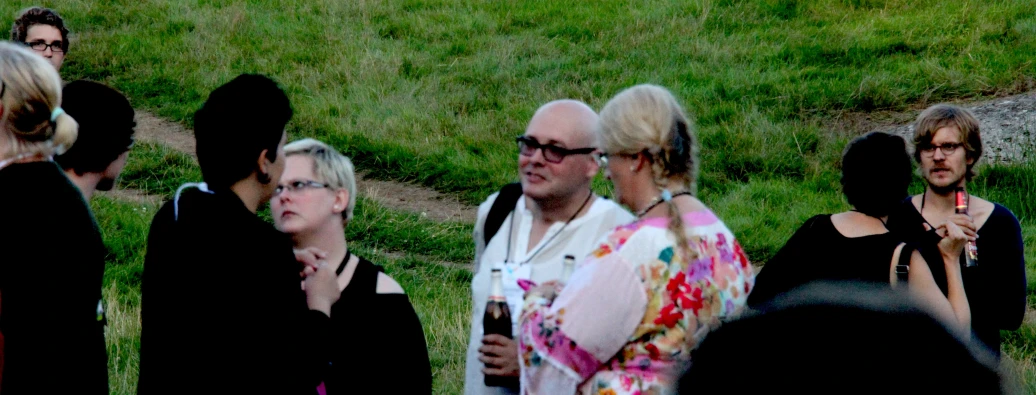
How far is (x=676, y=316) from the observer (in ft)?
9.86

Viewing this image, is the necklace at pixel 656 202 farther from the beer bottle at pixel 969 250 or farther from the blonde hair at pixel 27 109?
the beer bottle at pixel 969 250

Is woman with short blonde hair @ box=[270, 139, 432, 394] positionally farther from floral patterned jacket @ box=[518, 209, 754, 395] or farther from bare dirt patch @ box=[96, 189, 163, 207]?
bare dirt patch @ box=[96, 189, 163, 207]

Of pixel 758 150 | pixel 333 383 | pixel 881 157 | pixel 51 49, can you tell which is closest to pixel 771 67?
pixel 758 150

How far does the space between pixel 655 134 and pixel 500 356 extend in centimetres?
93

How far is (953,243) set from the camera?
4473mm

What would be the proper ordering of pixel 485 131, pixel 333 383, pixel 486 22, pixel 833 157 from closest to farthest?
1. pixel 333 383
2. pixel 833 157
3. pixel 485 131
4. pixel 486 22

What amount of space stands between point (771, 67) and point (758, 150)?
2.21 meters

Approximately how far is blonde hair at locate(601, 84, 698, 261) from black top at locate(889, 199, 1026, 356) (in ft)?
5.35

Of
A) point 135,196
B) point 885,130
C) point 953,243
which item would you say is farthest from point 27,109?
point 885,130

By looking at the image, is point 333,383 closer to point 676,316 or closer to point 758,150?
point 676,316

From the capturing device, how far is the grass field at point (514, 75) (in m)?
9.99

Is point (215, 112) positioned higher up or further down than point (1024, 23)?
higher up

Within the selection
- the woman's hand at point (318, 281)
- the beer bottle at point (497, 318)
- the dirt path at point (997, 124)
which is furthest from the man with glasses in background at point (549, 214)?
the dirt path at point (997, 124)

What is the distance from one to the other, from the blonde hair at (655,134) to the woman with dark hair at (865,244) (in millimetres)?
916
